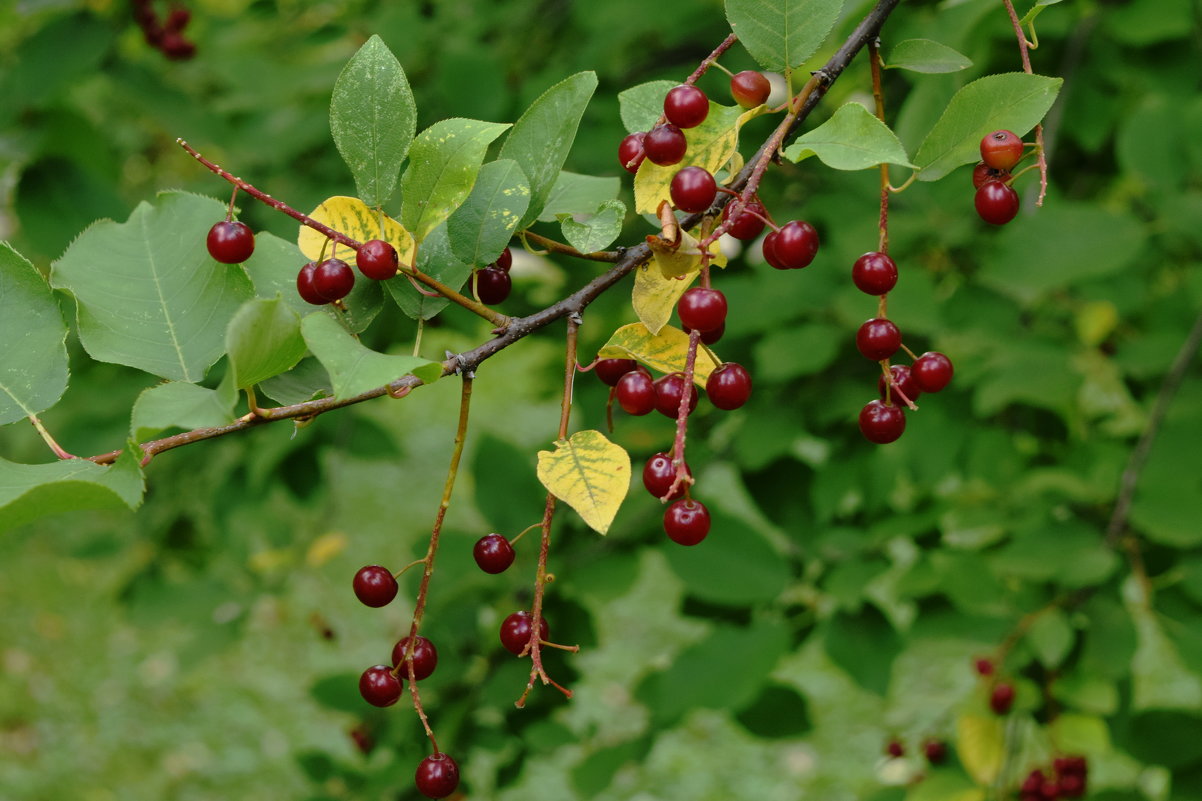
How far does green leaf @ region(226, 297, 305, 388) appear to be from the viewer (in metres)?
0.68

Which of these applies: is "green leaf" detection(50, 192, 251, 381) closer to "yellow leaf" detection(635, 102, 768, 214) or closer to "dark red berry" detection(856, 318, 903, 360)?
"yellow leaf" detection(635, 102, 768, 214)

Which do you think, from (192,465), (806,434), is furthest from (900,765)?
(192,465)

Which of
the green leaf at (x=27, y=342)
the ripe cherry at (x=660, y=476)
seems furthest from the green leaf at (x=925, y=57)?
the green leaf at (x=27, y=342)

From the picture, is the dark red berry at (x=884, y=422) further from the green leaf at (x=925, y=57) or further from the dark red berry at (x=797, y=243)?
the green leaf at (x=925, y=57)

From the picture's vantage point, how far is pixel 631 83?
266 centimetres

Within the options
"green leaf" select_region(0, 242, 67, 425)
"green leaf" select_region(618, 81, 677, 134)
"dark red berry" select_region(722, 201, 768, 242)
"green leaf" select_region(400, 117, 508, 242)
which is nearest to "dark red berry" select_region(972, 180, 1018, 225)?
"dark red berry" select_region(722, 201, 768, 242)

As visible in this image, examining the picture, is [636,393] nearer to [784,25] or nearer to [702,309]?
[702,309]

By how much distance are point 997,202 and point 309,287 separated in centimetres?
53

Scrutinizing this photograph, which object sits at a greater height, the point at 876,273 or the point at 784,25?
the point at 784,25

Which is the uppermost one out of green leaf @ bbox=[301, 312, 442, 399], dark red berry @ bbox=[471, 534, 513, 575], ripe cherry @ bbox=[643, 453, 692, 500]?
green leaf @ bbox=[301, 312, 442, 399]

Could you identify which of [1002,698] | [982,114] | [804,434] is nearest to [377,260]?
[982,114]

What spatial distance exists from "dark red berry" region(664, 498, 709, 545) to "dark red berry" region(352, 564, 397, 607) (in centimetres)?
25

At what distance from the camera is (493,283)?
3.04 ft

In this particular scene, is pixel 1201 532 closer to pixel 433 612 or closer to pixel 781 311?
pixel 781 311
